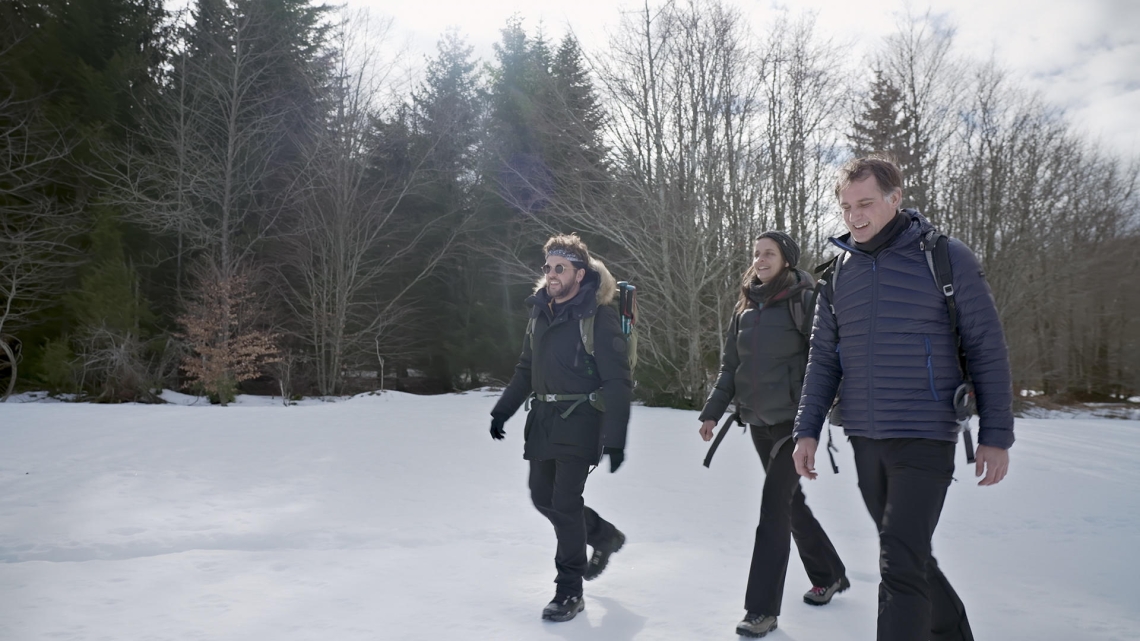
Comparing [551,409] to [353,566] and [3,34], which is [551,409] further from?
[3,34]

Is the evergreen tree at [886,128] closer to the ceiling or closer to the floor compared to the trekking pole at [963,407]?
closer to the ceiling

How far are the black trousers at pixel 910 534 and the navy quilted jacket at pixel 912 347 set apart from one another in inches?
2.8

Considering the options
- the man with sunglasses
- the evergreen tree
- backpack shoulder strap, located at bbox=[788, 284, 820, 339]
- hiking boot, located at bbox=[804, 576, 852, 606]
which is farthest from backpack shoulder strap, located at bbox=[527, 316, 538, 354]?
the evergreen tree

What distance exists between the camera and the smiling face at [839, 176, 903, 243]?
2640 mm

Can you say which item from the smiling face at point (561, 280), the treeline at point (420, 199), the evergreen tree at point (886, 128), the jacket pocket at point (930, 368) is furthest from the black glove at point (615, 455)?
the evergreen tree at point (886, 128)

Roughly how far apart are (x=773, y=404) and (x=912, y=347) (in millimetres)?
1031

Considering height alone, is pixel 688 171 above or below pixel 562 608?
above

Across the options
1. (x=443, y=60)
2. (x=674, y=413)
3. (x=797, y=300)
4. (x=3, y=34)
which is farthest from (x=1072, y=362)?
(x=3, y=34)

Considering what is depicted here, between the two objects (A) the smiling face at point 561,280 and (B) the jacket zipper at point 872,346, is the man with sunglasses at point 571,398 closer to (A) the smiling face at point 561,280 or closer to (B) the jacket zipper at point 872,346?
(A) the smiling face at point 561,280

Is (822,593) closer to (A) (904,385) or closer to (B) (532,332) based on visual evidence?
(A) (904,385)

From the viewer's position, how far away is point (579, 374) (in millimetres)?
3711

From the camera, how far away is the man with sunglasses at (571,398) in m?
3.63

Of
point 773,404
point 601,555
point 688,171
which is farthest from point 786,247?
point 688,171

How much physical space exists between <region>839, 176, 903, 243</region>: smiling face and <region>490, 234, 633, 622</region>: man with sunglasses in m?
1.35
